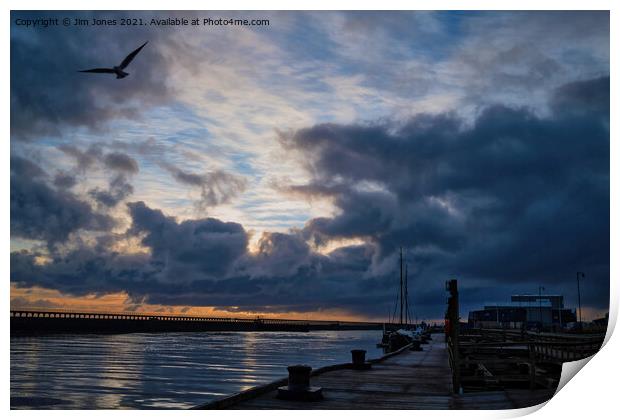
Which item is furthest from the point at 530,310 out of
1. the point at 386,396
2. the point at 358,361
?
the point at 386,396

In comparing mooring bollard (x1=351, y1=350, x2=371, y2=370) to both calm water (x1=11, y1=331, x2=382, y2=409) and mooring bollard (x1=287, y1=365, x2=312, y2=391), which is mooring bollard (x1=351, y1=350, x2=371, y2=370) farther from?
mooring bollard (x1=287, y1=365, x2=312, y2=391)

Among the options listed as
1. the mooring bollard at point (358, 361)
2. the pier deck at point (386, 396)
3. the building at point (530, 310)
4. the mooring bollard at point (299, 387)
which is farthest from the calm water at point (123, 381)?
the building at point (530, 310)

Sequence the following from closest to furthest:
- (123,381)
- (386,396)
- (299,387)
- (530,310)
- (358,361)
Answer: (299,387)
(386,396)
(358,361)
(123,381)
(530,310)

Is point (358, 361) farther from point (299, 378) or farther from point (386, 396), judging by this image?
point (299, 378)

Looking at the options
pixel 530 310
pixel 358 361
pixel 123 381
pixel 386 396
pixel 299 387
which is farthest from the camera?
pixel 530 310

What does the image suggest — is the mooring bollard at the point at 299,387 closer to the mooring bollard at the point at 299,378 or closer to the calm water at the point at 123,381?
the mooring bollard at the point at 299,378

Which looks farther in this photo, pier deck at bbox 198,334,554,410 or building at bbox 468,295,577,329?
building at bbox 468,295,577,329

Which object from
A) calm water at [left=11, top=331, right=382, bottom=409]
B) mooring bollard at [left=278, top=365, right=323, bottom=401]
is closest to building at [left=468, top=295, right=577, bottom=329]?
calm water at [left=11, top=331, right=382, bottom=409]

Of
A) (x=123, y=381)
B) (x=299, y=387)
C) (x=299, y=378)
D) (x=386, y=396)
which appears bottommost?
(x=123, y=381)

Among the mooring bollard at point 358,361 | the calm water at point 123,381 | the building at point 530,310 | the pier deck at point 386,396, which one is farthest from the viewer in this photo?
the building at point 530,310

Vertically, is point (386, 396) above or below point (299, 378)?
below

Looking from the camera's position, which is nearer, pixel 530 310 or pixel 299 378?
pixel 299 378
